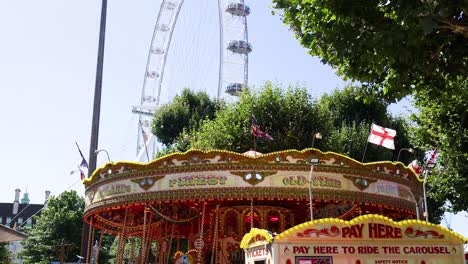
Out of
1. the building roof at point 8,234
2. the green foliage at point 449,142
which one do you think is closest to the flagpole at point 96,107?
the building roof at point 8,234

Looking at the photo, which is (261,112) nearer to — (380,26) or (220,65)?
(380,26)

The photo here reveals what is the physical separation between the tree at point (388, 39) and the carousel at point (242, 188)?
4.86 meters

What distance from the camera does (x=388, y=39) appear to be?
8.73m

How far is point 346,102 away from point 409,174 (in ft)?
55.0

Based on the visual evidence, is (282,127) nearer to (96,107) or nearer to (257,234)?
(96,107)

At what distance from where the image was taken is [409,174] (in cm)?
1916

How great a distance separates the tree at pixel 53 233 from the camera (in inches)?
1646

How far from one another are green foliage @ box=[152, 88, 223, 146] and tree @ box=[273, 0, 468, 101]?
90.1 ft

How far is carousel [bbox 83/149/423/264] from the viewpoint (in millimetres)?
16297

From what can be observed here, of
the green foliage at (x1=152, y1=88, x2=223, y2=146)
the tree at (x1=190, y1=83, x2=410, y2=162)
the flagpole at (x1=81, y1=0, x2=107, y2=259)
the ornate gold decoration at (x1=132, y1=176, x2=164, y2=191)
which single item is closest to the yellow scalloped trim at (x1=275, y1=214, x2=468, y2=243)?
the ornate gold decoration at (x1=132, y1=176, x2=164, y2=191)

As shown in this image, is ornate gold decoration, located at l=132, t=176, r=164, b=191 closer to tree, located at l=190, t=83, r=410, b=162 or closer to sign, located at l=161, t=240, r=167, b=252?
sign, located at l=161, t=240, r=167, b=252

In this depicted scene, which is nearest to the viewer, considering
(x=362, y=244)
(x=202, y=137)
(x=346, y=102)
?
(x=362, y=244)

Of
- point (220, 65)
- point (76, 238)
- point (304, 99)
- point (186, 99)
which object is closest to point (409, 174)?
point (304, 99)

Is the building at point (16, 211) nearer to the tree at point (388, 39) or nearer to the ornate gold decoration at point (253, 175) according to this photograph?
the ornate gold decoration at point (253, 175)
